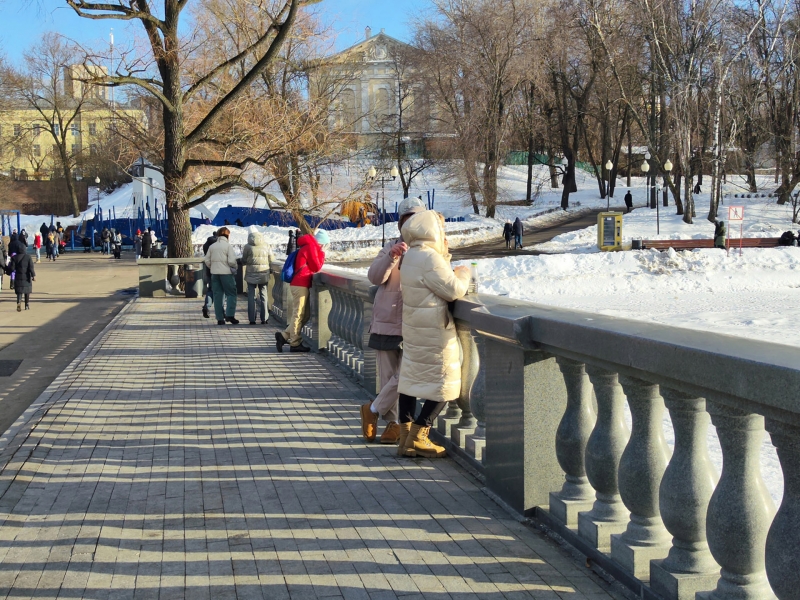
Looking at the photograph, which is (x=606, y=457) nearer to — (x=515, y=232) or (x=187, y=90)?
(x=187, y=90)

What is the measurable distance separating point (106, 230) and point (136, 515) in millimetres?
53300

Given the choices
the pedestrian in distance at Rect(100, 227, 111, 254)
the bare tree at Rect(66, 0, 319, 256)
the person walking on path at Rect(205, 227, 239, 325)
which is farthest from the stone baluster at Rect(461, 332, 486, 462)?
the pedestrian in distance at Rect(100, 227, 111, 254)

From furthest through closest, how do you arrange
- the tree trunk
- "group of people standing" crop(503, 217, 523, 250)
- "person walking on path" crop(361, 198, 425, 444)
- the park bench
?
1. the tree trunk
2. "group of people standing" crop(503, 217, 523, 250)
3. the park bench
4. "person walking on path" crop(361, 198, 425, 444)

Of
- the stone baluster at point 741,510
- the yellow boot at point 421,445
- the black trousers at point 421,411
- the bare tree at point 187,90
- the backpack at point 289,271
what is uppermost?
the bare tree at point 187,90

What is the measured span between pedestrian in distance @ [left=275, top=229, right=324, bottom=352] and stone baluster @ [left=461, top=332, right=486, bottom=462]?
6.08m

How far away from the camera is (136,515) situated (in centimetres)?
512

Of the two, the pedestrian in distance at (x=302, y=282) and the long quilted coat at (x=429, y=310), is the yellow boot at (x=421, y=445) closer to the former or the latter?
the long quilted coat at (x=429, y=310)

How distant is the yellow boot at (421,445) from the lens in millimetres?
6203

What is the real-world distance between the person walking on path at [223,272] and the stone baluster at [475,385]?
1060 cm

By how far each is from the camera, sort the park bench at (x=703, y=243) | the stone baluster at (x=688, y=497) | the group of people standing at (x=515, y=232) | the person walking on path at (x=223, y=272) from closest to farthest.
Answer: the stone baluster at (x=688, y=497) → the person walking on path at (x=223, y=272) → the park bench at (x=703, y=243) → the group of people standing at (x=515, y=232)

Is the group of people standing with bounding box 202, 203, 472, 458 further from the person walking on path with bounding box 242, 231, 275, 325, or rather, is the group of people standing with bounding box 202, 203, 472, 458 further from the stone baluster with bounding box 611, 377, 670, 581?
the person walking on path with bounding box 242, 231, 275, 325

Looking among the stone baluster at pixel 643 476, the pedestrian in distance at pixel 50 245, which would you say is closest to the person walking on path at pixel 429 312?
the stone baluster at pixel 643 476

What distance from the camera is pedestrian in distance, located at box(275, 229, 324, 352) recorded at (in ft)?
40.2

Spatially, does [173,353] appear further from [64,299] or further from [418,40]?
[418,40]
